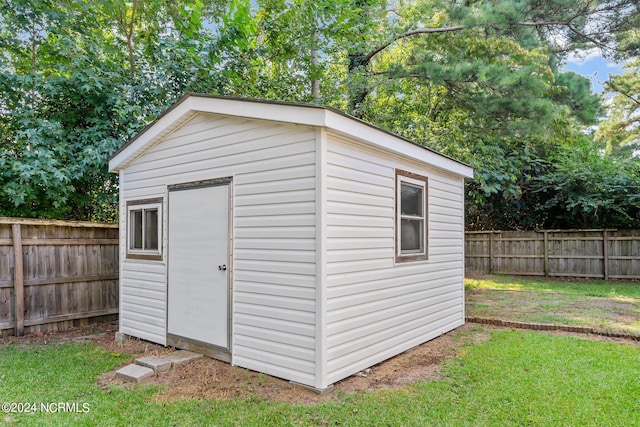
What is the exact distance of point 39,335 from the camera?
5.58 metres

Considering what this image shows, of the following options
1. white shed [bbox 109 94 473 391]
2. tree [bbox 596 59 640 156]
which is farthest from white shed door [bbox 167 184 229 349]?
tree [bbox 596 59 640 156]

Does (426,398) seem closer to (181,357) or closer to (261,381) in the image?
(261,381)

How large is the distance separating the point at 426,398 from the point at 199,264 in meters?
2.81

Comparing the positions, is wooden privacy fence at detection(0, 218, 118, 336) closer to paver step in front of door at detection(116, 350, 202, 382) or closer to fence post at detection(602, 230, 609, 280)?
paver step in front of door at detection(116, 350, 202, 382)

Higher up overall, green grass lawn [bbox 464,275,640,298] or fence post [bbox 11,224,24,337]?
fence post [bbox 11,224,24,337]

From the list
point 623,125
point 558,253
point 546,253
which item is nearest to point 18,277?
point 546,253

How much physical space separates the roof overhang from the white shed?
2 cm

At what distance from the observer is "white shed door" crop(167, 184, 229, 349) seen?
4340 millimetres

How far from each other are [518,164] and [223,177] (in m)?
9.21

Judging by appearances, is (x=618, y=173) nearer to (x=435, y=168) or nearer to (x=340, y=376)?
(x=435, y=168)

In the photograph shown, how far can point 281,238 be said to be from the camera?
3.84 meters

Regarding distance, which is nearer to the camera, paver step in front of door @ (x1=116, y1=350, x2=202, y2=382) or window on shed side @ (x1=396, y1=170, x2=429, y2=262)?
paver step in front of door @ (x1=116, y1=350, x2=202, y2=382)

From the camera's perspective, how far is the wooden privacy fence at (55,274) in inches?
213

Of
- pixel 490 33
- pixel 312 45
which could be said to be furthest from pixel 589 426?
pixel 312 45
